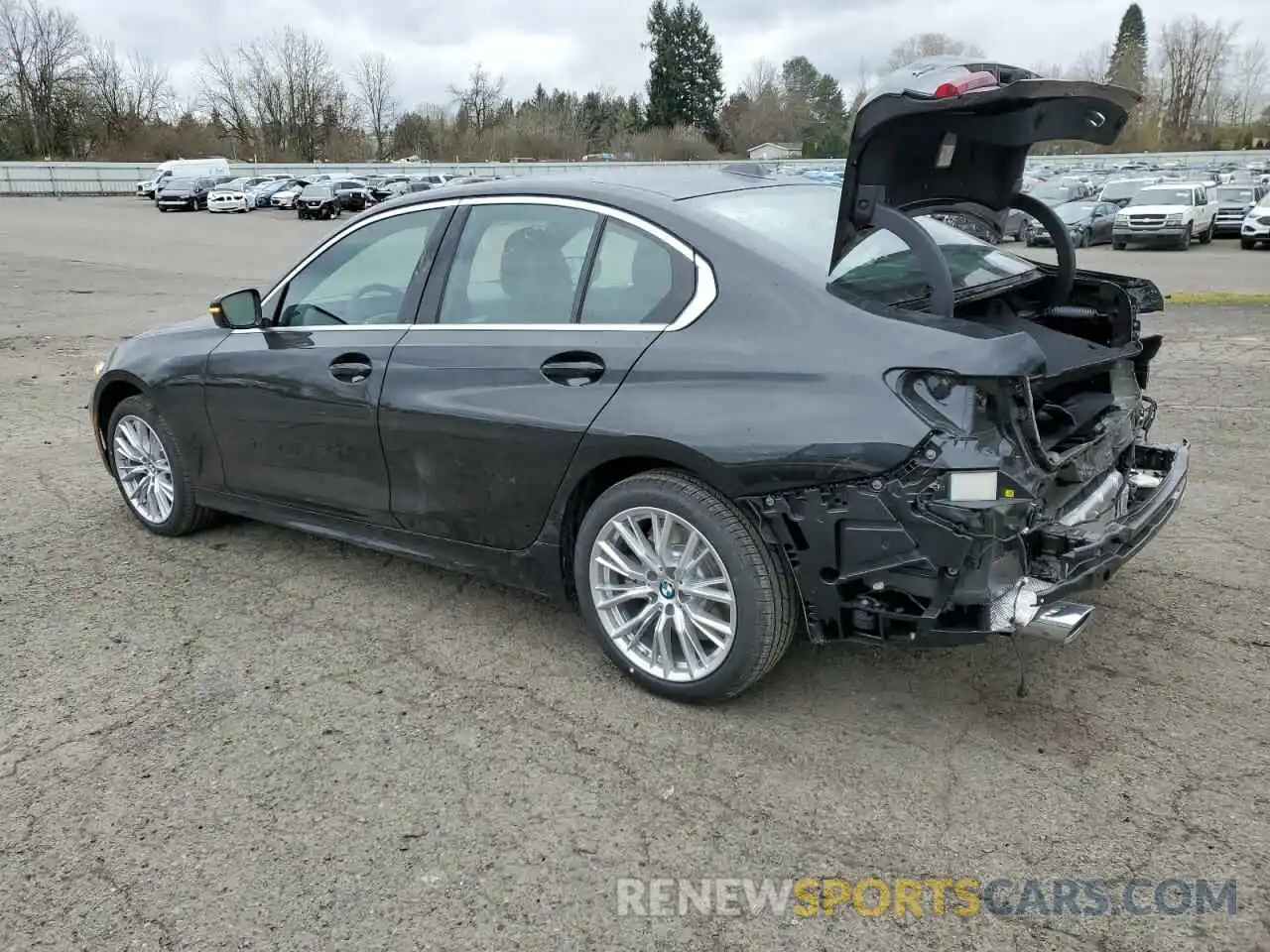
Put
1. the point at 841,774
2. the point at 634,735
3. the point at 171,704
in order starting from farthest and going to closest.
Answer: the point at 171,704 < the point at 634,735 < the point at 841,774

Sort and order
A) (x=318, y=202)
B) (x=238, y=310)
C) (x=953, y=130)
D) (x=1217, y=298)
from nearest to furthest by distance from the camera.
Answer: (x=953, y=130), (x=238, y=310), (x=1217, y=298), (x=318, y=202)

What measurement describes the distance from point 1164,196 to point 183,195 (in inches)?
1539

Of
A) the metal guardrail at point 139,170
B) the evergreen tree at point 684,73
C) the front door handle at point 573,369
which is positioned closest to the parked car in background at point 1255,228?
the front door handle at point 573,369

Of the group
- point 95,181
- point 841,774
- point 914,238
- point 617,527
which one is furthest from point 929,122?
point 95,181

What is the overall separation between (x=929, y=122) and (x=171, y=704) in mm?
3175

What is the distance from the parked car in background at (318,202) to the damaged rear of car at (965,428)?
39.8m

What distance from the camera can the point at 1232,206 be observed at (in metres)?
27.9

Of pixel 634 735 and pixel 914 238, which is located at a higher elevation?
pixel 914 238

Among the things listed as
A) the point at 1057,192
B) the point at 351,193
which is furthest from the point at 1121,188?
the point at 351,193

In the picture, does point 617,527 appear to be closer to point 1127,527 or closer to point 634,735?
point 634,735

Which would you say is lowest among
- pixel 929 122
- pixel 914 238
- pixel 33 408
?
pixel 33 408

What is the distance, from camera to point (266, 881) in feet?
8.77

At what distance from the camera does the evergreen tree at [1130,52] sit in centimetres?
8781

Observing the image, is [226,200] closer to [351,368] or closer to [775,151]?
[351,368]
